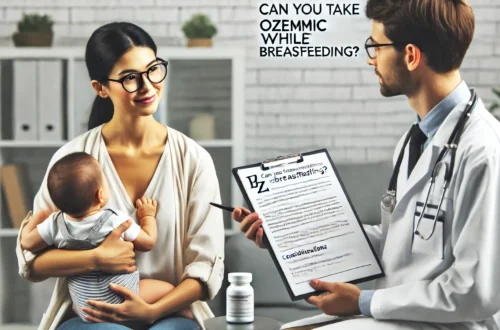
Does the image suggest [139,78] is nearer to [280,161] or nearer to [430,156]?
[280,161]

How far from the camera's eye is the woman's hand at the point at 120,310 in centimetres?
260

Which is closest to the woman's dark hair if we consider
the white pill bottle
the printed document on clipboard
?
the printed document on clipboard

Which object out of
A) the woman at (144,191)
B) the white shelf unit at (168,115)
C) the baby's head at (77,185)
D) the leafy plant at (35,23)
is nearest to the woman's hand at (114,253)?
the woman at (144,191)

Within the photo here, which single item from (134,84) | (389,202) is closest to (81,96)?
(134,84)

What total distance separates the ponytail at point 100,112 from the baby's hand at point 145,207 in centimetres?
34

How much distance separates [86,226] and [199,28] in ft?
3.34

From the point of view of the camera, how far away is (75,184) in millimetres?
2559

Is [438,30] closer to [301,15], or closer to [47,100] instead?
[301,15]

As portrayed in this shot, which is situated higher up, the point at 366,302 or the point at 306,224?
the point at 306,224

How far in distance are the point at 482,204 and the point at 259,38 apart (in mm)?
1270

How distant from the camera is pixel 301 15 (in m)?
3.00

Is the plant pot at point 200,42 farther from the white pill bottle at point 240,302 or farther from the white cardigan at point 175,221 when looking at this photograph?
the white pill bottle at point 240,302

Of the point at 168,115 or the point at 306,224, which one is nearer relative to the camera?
the point at 306,224

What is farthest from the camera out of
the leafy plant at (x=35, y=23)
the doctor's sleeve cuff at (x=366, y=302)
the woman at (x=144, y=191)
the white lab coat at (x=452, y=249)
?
the leafy plant at (x=35, y=23)
